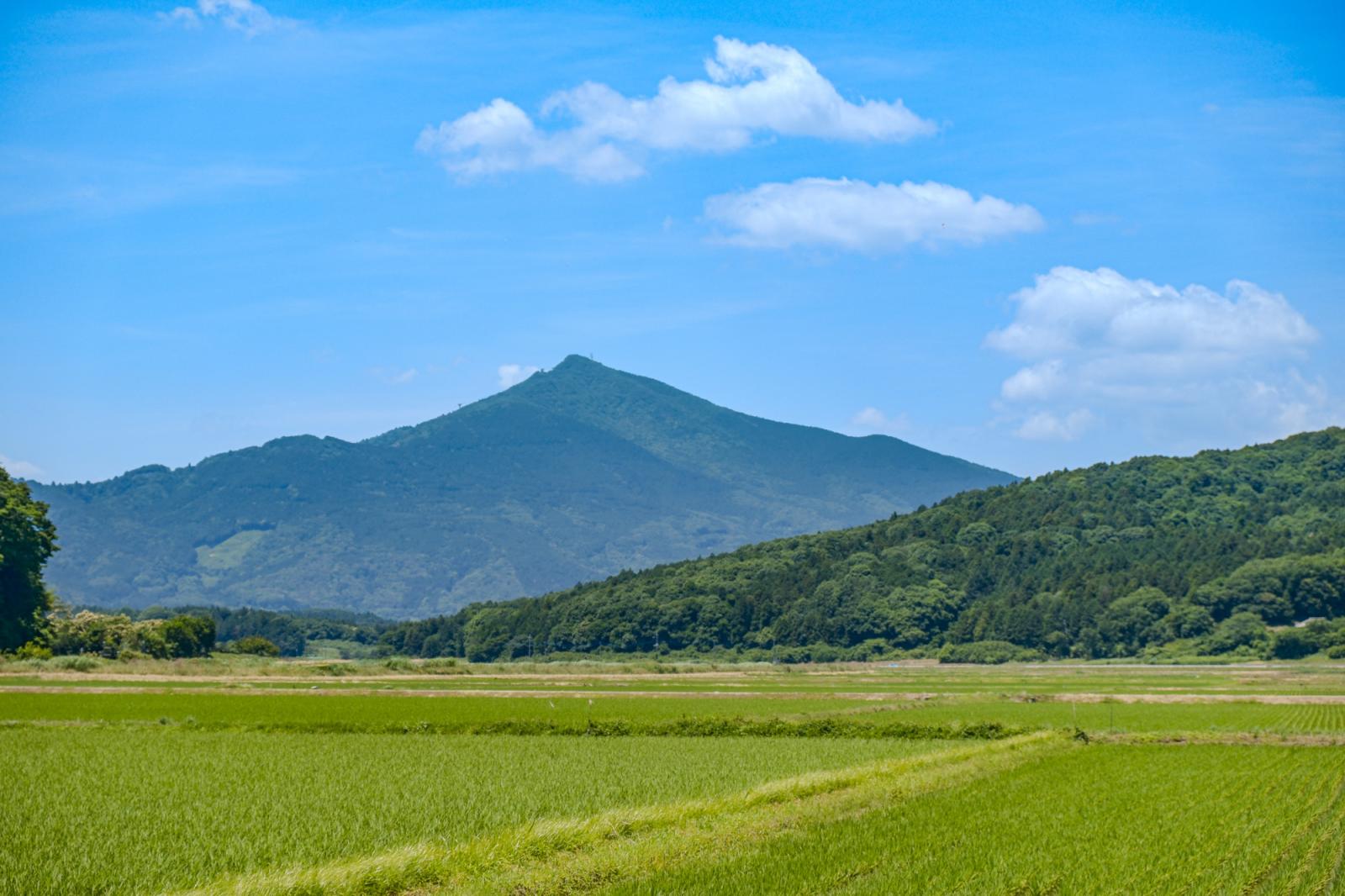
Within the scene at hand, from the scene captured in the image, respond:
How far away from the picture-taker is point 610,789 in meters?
24.0

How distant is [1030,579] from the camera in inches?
5581

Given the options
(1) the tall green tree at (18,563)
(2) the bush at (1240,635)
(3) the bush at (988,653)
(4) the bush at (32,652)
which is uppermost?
(1) the tall green tree at (18,563)

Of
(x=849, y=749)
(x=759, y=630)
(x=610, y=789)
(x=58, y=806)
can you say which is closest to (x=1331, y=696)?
(x=849, y=749)

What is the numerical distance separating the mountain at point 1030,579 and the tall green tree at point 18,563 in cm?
6485

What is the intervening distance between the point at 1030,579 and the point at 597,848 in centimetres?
13111

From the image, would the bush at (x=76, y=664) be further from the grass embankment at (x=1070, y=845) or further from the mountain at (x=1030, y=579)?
the mountain at (x=1030, y=579)

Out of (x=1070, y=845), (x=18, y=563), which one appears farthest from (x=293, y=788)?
(x=18, y=563)

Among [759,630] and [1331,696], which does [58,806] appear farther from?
[759,630]

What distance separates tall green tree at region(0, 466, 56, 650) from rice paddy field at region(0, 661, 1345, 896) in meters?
41.6

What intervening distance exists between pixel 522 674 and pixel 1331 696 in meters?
53.5

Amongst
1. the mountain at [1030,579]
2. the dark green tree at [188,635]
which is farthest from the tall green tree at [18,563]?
the mountain at [1030,579]

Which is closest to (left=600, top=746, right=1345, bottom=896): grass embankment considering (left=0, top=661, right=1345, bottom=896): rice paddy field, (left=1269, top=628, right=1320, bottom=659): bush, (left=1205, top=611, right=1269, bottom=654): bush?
(left=0, top=661, right=1345, bottom=896): rice paddy field

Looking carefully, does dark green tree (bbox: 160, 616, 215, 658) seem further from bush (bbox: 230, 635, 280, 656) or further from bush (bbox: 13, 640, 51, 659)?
bush (bbox: 13, 640, 51, 659)

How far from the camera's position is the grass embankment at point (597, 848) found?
14.5m
